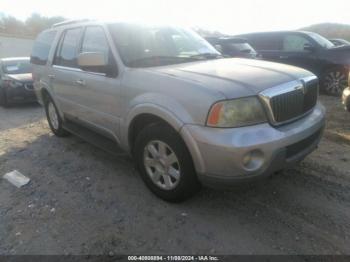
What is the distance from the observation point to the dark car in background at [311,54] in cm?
875

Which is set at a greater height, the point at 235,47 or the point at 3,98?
the point at 235,47

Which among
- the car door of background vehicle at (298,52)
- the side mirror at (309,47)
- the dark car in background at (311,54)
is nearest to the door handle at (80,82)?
the dark car in background at (311,54)

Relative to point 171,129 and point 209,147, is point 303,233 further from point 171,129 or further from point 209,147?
point 171,129

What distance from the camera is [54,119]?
6.07 meters

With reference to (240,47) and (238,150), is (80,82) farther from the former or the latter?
(240,47)

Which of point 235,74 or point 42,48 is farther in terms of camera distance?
point 42,48

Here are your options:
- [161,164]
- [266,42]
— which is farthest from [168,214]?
[266,42]

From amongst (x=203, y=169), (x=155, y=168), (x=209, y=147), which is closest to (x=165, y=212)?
(x=155, y=168)

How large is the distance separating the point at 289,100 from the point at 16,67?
31.5 feet

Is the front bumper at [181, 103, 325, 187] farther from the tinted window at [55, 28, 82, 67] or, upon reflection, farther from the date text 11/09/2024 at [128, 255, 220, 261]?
the tinted window at [55, 28, 82, 67]

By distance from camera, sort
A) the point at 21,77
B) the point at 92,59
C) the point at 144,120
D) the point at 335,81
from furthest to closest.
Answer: the point at 21,77 → the point at 335,81 → the point at 92,59 → the point at 144,120

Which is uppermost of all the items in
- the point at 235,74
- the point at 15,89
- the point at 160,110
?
the point at 235,74

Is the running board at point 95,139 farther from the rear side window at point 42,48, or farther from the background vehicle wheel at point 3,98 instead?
the background vehicle wheel at point 3,98

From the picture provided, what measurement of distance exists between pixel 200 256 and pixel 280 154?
42.8 inches
